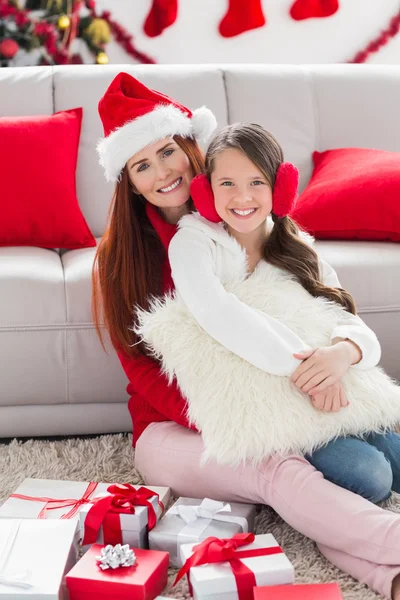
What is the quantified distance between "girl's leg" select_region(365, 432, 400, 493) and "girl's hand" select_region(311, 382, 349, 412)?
131 millimetres

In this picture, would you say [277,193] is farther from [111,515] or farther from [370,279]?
[111,515]

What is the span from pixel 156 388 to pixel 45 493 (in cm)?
32

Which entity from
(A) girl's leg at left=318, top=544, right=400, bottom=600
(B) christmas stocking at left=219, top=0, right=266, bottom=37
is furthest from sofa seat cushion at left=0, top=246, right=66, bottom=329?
(B) christmas stocking at left=219, top=0, right=266, bottom=37

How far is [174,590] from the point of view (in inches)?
51.7

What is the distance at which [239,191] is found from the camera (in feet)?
5.18

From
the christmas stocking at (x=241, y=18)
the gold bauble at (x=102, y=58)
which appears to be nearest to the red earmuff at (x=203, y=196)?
the gold bauble at (x=102, y=58)

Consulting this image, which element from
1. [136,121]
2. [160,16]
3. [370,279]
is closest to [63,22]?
[160,16]

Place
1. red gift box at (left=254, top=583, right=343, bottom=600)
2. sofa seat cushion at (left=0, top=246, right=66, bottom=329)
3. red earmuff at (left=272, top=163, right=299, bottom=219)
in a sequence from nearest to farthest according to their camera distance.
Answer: red gift box at (left=254, top=583, right=343, bottom=600)
red earmuff at (left=272, top=163, right=299, bottom=219)
sofa seat cushion at (left=0, top=246, right=66, bottom=329)

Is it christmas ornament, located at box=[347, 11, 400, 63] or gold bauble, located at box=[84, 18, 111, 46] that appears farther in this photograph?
christmas ornament, located at box=[347, 11, 400, 63]

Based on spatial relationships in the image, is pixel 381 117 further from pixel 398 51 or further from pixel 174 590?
pixel 174 590

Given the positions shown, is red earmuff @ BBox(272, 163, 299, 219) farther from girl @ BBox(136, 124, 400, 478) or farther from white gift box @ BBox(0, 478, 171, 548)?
white gift box @ BBox(0, 478, 171, 548)

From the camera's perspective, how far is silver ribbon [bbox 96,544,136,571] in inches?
48.5

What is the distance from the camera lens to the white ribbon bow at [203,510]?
4.60 feet

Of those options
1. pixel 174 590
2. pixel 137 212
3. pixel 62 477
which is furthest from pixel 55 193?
pixel 174 590
